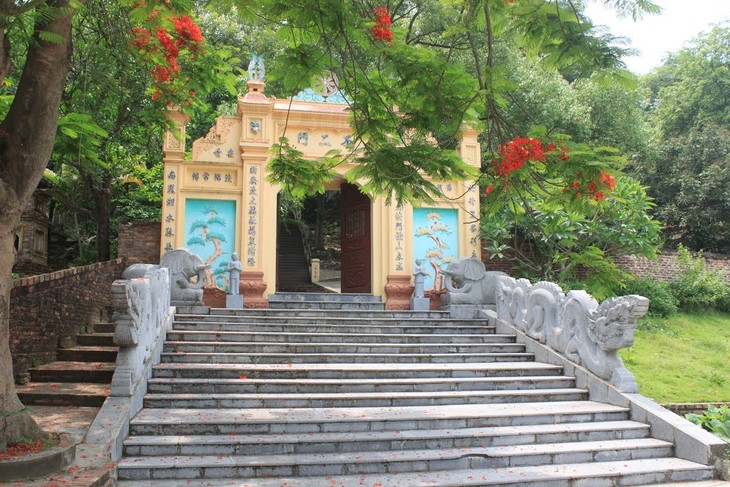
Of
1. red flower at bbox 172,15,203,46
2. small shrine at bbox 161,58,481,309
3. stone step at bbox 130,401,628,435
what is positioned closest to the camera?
stone step at bbox 130,401,628,435

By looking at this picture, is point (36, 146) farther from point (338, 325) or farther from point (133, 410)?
point (338, 325)

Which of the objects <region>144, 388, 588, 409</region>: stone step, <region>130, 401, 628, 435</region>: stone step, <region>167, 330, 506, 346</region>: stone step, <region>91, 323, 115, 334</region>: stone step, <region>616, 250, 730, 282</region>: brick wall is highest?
<region>616, 250, 730, 282</region>: brick wall

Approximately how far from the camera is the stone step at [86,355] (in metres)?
7.54

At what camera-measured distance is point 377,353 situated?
7.79 m

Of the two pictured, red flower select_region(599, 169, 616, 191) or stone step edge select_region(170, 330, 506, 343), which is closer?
red flower select_region(599, 169, 616, 191)

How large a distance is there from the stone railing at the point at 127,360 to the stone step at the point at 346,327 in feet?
4.68

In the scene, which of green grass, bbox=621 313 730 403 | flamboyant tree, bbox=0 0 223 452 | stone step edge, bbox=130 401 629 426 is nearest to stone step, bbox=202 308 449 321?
green grass, bbox=621 313 730 403

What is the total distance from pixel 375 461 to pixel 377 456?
0.11 meters

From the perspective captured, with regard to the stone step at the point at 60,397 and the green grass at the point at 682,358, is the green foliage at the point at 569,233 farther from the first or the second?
the stone step at the point at 60,397

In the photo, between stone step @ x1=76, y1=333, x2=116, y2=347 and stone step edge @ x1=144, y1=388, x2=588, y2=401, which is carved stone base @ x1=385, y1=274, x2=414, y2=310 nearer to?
stone step edge @ x1=144, y1=388, x2=588, y2=401

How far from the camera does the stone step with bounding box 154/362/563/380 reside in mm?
6532

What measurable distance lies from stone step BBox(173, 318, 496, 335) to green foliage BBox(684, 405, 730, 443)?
126 inches

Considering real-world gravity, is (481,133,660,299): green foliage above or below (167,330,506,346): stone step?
above

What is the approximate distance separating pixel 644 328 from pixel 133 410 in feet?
30.2
